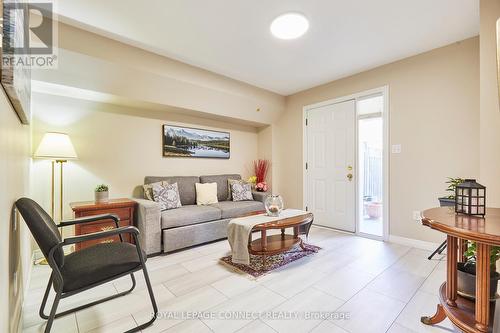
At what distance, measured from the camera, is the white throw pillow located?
362 centimetres

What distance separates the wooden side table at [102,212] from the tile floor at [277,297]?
0.49m

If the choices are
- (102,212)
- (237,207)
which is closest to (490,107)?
(237,207)

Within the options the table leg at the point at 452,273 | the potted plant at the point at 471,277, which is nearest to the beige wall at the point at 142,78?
the table leg at the point at 452,273

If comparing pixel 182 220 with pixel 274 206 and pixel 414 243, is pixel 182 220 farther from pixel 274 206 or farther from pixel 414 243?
pixel 414 243

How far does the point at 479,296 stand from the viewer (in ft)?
3.54

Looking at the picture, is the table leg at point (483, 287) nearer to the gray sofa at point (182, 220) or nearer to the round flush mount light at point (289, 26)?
the round flush mount light at point (289, 26)

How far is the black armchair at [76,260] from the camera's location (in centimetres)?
127

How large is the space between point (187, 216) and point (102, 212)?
3.09ft

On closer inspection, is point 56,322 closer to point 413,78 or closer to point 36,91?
point 36,91

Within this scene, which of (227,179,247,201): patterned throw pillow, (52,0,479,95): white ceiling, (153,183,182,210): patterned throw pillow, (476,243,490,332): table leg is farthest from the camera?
(227,179,247,201): patterned throw pillow

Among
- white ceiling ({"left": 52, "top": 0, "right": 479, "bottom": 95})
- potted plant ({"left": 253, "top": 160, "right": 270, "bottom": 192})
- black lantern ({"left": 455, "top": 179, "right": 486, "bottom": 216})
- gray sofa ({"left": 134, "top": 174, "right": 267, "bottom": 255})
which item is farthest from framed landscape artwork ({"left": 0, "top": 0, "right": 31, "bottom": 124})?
potted plant ({"left": 253, "top": 160, "right": 270, "bottom": 192})

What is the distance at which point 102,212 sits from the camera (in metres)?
2.55

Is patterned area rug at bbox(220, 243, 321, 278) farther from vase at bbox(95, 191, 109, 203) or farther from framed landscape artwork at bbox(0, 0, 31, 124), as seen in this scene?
framed landscape artwork at bbox(0, 0, 31, 124)

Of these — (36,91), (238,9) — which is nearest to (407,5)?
(238,9)
